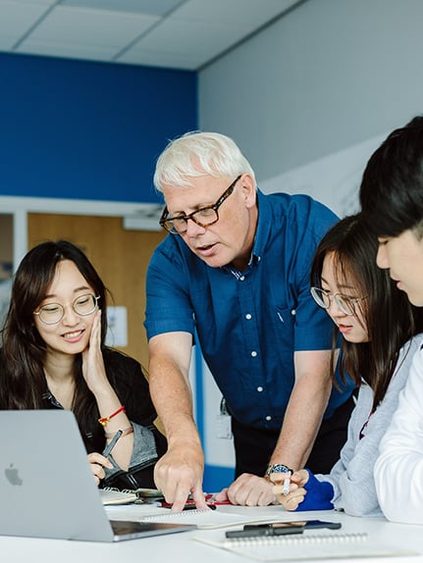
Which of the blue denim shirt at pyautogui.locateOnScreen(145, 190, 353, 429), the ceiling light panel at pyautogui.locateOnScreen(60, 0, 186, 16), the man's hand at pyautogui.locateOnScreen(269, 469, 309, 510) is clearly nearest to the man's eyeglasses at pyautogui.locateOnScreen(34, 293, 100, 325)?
the blue denim shirt at pyautogui.locateOnScreen(145, 190, 353, 429)

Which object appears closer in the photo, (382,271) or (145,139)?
(382,271)

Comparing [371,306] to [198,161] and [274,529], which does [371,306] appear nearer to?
[198,161]

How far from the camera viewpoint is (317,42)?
4.51 metres

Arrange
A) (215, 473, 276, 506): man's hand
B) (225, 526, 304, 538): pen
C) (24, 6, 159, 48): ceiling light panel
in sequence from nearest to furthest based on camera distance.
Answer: (225, 526, 304, 538): pen → (215, 473, 276, 506): man's hand → (24, 6, 159, 48): ceiling light panel

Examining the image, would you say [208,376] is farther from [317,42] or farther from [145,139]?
[317,42]

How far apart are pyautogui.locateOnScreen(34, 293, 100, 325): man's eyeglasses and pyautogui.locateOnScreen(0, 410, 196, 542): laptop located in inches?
42.8

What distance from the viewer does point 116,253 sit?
5.49 meters

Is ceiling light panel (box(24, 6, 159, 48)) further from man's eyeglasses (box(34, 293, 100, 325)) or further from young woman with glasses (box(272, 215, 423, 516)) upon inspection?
young woman with glasses (box(272, 215, 423, 516))

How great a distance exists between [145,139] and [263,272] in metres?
3.12

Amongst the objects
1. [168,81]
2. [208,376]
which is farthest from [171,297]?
[168,81]

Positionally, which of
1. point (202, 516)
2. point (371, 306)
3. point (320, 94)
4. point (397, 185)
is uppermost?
point (320, 94)

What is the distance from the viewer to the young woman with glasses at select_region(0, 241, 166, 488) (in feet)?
8.56

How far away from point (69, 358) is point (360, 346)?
945 millimetres

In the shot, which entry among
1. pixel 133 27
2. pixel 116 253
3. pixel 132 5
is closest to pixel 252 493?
pixel 132 5
